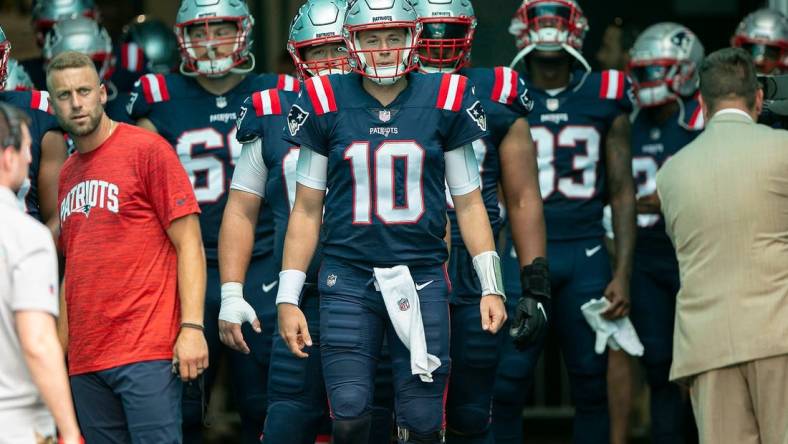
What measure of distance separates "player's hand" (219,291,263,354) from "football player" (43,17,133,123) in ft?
6.09

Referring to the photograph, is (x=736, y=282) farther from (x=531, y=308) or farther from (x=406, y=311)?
(x=406, y=311)

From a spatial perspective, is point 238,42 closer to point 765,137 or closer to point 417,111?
point 417,111

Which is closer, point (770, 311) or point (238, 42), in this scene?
point (770, 311)

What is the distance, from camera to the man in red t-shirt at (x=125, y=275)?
5.02 m

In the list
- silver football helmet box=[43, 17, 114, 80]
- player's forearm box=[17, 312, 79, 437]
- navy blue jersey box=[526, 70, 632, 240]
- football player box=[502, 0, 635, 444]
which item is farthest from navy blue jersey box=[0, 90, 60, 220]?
navy blue jersey box=[526, 70, 632, 240]

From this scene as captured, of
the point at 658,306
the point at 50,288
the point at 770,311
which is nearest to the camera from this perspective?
the point at 50,288

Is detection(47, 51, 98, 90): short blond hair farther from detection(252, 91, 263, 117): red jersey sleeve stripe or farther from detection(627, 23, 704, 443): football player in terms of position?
detection(627, 23, 704, 443): football player

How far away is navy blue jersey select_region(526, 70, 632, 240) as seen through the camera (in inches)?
268

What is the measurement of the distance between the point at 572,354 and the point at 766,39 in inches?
75.9

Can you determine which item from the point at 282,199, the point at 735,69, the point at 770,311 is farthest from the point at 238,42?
the point at 770,311

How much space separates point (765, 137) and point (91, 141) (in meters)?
2.19

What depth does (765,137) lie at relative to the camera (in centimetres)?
510

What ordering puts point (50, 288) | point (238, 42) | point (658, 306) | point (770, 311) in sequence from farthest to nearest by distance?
point (658, 306) < point (238, 42) < point (770, 311) < point (50, 288)

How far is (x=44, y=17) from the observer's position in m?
7.64
